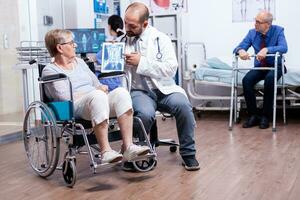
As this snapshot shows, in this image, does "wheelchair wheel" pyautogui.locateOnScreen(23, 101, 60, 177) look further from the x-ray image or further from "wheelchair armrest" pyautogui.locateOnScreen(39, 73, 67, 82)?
the x-ray image

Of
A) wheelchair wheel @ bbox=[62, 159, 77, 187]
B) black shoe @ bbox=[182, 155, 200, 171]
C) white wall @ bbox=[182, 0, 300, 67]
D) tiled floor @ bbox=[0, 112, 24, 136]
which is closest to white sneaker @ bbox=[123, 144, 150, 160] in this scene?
wheelchair wheel @ bbox=[62, 159, 77, 187]

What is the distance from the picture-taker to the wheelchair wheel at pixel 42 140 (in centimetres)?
267

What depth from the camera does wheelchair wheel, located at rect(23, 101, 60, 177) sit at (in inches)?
105

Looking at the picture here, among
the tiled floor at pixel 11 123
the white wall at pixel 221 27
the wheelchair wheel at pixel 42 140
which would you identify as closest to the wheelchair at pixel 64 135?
the wheelchair wheel at pixel 42 140

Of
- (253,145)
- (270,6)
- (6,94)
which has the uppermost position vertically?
(270,6)

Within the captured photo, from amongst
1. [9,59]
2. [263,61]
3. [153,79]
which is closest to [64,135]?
[153,79]

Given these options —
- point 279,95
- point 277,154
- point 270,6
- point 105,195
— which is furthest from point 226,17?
point 105,195

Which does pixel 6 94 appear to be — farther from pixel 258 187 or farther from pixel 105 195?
pixel 258 187

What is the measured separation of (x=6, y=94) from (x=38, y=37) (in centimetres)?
73

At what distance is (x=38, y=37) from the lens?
195 inches

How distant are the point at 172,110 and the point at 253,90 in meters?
1.92

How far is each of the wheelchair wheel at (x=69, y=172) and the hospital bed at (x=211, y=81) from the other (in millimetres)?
2447

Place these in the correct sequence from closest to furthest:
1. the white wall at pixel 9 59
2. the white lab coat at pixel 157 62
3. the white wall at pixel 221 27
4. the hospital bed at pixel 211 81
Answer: the white lab coat at pixel 157 62 < the hospital bed at pixel 211 81 < the white wall at pixel 9 59 < the white wall at pixel 221 27

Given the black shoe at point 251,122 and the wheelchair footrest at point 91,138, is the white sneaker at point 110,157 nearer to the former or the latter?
the wheelchair footrest at point 91,138
